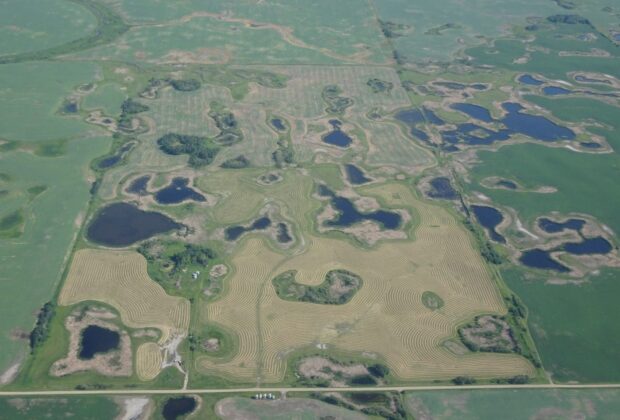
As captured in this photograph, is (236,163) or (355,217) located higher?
(236,163)

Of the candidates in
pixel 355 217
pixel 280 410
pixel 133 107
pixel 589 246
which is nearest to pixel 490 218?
pixel 589 246

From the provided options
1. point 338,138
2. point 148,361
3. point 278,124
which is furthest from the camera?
point 278,124

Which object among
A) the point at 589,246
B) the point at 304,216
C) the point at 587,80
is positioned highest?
the point at 587,80

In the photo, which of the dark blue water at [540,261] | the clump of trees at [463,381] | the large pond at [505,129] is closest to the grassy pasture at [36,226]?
the clump of trees at [463,381]

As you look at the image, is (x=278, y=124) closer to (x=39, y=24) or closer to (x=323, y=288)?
(x=323, y=288)

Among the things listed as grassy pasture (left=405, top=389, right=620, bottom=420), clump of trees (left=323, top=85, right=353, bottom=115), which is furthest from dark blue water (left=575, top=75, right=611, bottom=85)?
grassy pasture (left=405, top=389, right=620, bottom=420)

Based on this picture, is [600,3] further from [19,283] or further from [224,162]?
[19,283]

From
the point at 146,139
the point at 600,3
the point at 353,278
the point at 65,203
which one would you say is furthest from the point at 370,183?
the point at 600,3

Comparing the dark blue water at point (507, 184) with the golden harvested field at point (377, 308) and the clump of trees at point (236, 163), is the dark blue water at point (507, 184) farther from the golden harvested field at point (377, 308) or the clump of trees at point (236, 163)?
the clump of trees at point (236, 163)
